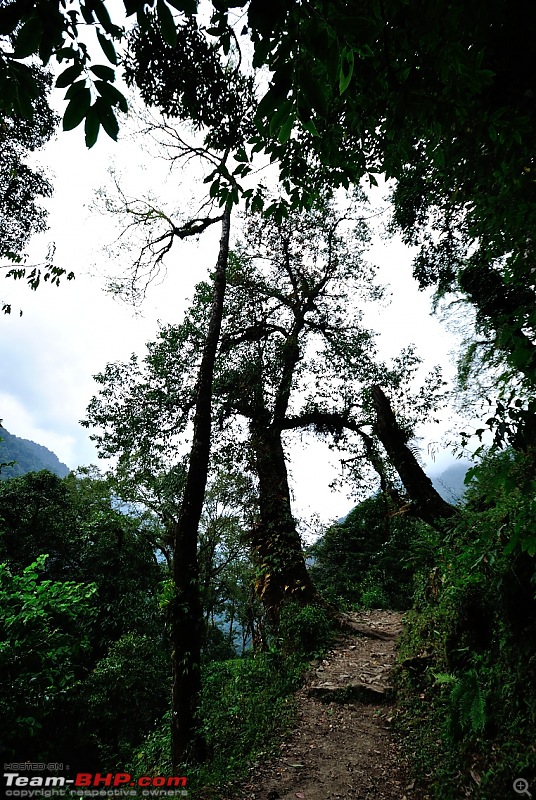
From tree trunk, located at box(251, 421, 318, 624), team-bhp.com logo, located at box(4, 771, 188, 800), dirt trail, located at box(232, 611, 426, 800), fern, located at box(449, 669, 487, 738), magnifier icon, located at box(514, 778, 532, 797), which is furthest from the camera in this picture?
tree trunk, located at box(251, 421, 318, 624)

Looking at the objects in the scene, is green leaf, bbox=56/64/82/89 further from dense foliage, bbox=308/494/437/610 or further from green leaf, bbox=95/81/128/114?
dense foliage, bbox=308/494/437/610

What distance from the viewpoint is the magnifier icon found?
2.32 meters

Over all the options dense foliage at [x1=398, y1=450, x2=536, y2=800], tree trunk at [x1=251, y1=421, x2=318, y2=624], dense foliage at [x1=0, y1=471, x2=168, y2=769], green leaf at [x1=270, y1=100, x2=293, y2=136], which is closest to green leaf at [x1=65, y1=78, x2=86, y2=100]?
green leaf at [x1=270, y1=100, x2=293, y2=136]

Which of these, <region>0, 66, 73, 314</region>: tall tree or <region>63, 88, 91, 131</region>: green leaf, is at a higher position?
<region>0, 66, 73, 314</region>: tall tree

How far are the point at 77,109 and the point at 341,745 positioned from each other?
5.26m

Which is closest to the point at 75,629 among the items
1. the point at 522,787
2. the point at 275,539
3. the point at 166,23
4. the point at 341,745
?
the point at 275,539

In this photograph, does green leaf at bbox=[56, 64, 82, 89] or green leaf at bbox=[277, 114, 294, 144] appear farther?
green leaf at bbox=[277, 114, 294, 144]

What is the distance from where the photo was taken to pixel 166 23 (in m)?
0.87

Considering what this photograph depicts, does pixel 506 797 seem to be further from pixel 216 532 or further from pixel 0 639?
pixel 216 532

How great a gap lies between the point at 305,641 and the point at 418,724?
8.83 ft

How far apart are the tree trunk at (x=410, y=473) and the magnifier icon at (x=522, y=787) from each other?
151 inches

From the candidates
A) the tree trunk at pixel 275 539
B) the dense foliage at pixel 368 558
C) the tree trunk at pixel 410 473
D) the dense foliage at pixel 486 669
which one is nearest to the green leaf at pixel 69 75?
the dense foliage at pixel 486 669

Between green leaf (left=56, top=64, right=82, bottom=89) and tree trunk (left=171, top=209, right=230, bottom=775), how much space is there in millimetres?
3975

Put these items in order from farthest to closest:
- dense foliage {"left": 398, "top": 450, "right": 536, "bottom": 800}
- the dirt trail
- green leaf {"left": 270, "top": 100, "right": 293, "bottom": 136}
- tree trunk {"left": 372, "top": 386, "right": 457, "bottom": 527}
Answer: tree trunk {"left": 372, "top": 386, "right": 457, "bottom": 527}
the dirt trail
dense foliage {"left": 398, "top": 450, "right": 536, "bottom": 800}
green leaf {"left": 270, "top": 100, "right": 293, "bottom": 136}
